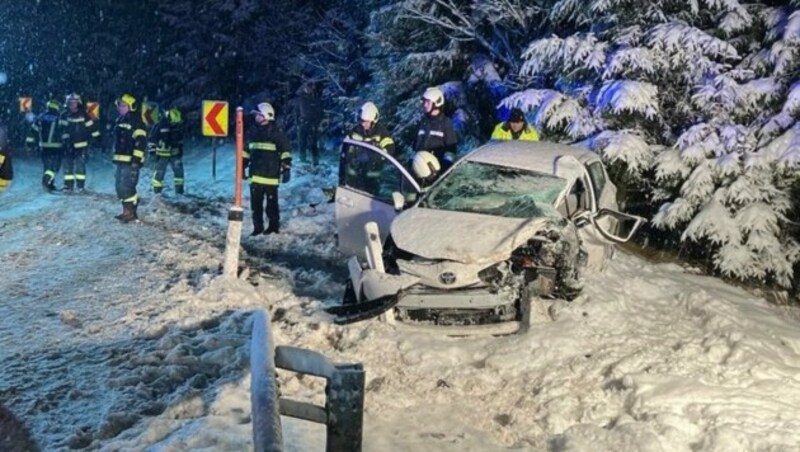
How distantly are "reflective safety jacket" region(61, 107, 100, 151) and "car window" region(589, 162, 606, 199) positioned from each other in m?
10.4

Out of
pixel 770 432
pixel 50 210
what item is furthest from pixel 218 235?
pixel 770 432

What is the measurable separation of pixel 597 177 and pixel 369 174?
2.69m

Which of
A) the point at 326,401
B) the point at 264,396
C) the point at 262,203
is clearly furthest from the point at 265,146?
the point at 264,396

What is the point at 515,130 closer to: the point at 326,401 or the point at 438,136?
the point at 438,136

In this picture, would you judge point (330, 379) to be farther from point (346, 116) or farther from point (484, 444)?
point (346, 116)

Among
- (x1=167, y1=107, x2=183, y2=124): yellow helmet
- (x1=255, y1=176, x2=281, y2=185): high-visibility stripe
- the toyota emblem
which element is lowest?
the toyota emblem

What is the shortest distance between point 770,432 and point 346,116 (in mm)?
16043

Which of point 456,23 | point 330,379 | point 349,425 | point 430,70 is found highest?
point 456,23

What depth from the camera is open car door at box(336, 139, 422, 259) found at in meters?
8.03

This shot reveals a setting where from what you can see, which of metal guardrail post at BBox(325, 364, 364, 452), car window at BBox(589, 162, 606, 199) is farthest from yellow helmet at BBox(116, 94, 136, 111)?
metal guardrail post at BBox(325, 364, 364, 452)

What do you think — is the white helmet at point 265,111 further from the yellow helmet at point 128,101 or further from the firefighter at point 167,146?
the firefighter at point 167,146

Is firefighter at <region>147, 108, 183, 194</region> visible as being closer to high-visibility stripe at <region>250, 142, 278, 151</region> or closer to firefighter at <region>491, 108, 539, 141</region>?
high-visibility stripe at <region>250, 142, 278, 151</region>

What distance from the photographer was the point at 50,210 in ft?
41.1

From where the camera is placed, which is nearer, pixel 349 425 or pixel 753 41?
pixel 349 425
